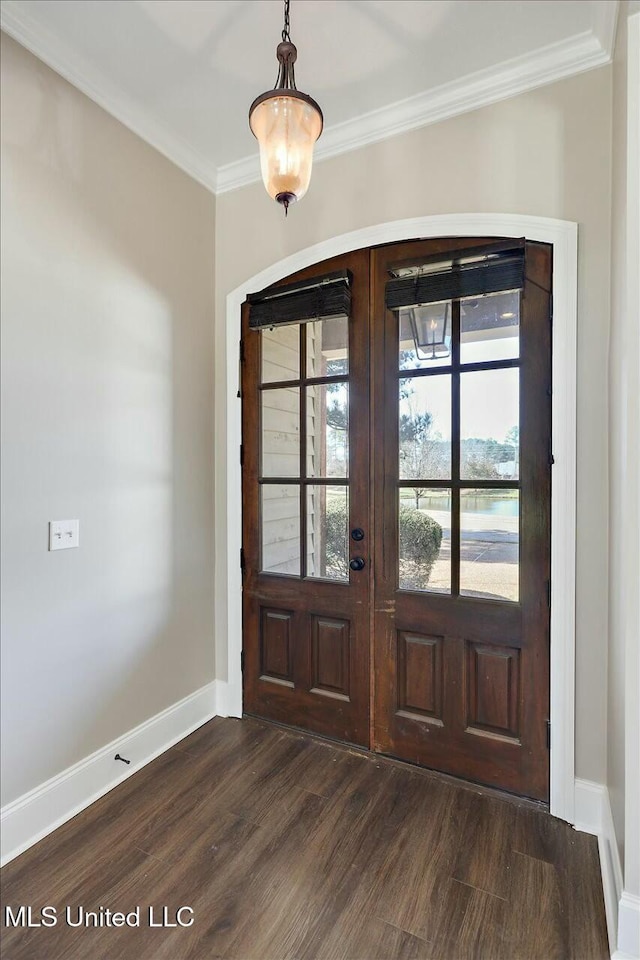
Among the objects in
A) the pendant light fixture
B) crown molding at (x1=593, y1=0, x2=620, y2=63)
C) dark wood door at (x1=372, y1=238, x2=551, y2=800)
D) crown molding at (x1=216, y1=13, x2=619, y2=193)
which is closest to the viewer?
the pendant light fixture

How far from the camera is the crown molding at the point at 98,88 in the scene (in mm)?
1686

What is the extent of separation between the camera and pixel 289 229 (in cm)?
245

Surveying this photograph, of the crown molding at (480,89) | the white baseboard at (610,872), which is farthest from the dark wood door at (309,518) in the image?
the white baseboard at (610,872)

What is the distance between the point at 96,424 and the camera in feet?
6.61

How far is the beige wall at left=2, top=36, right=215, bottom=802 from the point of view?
1.73 meters

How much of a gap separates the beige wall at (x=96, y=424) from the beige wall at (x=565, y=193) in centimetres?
95

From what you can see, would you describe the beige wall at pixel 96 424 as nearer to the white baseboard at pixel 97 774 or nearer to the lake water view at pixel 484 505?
the white baseboard at pixel 97 774

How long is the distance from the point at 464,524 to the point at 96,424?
64.0 inches

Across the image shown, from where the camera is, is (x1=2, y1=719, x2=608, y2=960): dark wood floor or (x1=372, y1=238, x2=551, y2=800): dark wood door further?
(x1=372, y1=238, x2=551, y2=800): dark wood door

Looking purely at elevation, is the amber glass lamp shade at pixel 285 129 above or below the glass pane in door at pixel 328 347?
above

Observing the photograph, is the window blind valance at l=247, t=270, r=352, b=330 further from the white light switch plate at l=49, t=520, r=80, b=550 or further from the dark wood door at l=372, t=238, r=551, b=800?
the white light switch plate at l=49, t=520, r=80, b=550

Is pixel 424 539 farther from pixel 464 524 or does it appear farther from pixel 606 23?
pixel 606 23

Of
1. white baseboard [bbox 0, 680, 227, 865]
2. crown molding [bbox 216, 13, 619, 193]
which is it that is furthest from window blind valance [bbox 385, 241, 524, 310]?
white baseboard [bbox 0, 680, 227, 865]

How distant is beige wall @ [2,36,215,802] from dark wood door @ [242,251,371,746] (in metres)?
0.30
